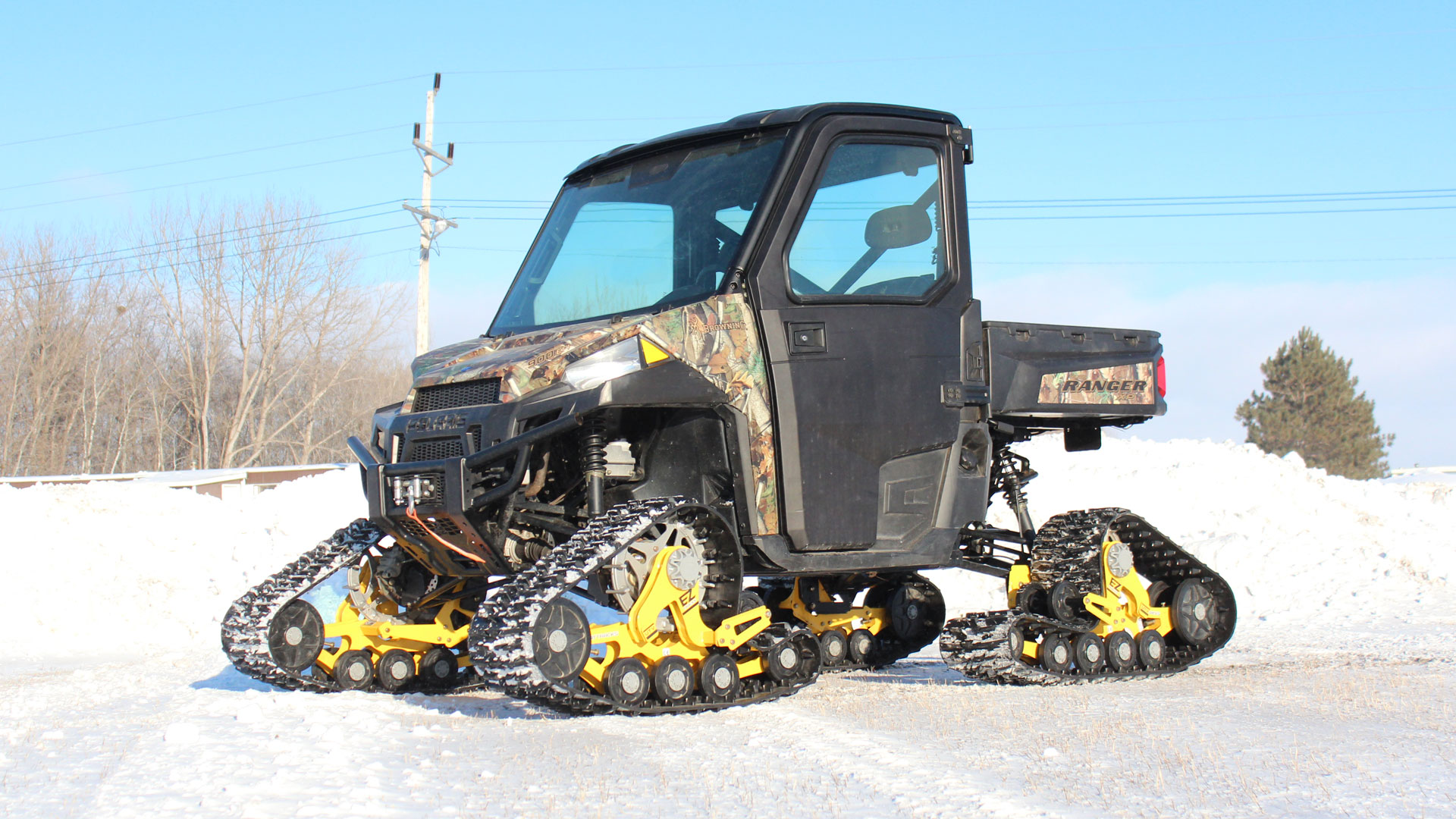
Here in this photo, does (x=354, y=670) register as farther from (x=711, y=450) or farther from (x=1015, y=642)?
(x=1015, y=642)

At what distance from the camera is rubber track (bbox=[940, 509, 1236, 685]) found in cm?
759

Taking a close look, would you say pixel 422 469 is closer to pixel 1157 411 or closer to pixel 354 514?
pixel 1157 411

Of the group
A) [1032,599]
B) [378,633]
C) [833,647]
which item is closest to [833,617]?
[833,647]

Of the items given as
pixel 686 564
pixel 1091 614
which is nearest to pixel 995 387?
pixel 1091 614

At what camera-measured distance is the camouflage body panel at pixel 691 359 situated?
6258 millimetres

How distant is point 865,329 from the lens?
702cm

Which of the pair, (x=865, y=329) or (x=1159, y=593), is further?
(x=1159, y=593)

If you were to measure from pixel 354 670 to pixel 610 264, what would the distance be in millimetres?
2668

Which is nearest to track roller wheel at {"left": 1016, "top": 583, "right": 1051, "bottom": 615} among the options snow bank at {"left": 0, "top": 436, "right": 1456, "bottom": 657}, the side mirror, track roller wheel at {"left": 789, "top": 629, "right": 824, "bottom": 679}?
track roller wheel at {"left": 789, "top": 629, "right": 824, "bottom": 679}

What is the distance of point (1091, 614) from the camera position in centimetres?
823

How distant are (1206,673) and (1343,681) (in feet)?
3.18

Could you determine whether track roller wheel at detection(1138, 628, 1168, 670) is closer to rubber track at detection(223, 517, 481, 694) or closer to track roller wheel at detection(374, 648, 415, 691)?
rubber track at detection(223, 517, 481, 694)

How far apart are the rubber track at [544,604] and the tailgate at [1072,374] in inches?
97.3

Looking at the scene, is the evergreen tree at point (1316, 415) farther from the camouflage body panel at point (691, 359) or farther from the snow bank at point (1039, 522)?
the camouflage body panel at point (691, 359)
